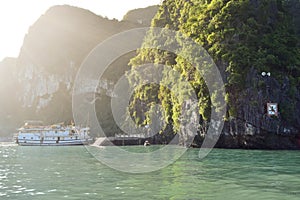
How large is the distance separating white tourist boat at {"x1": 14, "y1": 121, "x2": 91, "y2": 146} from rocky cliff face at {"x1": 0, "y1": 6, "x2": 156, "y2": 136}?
3664 centimetres

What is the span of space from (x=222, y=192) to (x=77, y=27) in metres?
119

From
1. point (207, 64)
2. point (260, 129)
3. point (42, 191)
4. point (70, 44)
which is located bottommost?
point (42, 191)

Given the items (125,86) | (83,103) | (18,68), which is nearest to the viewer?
(125,86)

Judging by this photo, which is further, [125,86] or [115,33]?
[115,33]

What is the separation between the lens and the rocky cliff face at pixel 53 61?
11338 cm

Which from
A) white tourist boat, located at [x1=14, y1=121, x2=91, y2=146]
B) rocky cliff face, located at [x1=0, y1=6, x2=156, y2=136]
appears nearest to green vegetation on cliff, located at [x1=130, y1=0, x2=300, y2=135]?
white tourist boat, located at [x1=14, y1=121, x2=91, y2=146]

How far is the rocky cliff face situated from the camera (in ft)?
372

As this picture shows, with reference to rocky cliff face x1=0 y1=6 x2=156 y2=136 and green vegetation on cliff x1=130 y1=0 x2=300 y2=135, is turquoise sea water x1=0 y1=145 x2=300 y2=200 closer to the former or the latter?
green vegetation on cliff x1=130 y1=0 x2=300 y2=135

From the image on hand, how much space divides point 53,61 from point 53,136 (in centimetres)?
5842

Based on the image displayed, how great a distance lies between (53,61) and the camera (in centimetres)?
11881


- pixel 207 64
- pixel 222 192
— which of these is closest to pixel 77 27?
pixel 207 64

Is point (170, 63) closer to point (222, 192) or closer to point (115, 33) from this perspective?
point (222, 192)

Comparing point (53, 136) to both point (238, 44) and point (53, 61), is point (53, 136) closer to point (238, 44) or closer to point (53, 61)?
point (238, 44)

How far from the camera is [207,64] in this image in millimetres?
46688
